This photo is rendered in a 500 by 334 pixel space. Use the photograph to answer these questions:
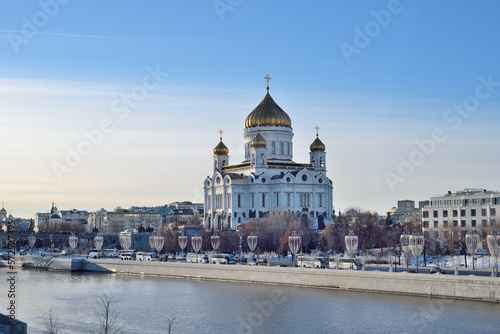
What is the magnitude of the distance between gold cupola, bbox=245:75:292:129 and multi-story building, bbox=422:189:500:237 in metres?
25.0

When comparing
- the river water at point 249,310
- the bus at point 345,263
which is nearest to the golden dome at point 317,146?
the bus at point 345,263

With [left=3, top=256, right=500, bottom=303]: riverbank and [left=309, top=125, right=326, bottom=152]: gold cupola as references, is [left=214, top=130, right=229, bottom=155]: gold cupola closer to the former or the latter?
[left=309, top=125, right=326, bottom=152]: gold cupola

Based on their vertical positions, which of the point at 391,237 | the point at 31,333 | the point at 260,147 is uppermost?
the point at 260,147

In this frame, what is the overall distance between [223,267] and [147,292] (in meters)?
6.94

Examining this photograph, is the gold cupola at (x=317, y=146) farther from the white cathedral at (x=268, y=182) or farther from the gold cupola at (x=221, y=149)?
the gold cupola at (x=221, y=149)

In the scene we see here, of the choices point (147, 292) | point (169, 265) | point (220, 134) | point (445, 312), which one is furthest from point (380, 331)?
point (220, 134)

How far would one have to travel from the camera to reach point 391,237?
2724 inches

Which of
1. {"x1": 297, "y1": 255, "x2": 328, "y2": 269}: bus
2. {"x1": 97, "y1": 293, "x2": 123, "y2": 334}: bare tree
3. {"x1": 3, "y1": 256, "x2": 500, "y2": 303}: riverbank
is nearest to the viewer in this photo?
{"x1": 97, "y1": 293, "x2": 123, "y2": 334}: bare tree

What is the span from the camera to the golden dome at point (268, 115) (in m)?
89.8

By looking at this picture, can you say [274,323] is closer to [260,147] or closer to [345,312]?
[345,312]

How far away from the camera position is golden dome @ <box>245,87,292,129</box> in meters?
89.8

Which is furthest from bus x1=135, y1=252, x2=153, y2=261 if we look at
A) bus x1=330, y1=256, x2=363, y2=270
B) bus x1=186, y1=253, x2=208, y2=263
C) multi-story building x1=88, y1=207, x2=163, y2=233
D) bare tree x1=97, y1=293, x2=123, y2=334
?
multi-story building x1=88, y1=207, x2=163, y2=233

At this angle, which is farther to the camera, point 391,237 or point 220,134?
point 220,134

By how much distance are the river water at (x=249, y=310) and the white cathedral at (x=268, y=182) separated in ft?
121
